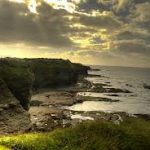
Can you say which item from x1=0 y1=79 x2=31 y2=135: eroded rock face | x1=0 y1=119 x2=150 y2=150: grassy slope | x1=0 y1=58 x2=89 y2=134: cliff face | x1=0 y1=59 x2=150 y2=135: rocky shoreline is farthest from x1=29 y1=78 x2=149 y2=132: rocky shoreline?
x1=0 y1=119 x2=150 y2=150: grassy slope

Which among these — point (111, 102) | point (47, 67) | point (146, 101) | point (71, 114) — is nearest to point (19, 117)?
point (71, 114)

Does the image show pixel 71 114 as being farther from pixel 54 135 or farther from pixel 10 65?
pixel 54 135

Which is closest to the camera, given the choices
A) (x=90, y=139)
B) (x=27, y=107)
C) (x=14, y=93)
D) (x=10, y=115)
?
(x=90, y=139)

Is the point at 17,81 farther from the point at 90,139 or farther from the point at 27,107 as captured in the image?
the point at 90,139

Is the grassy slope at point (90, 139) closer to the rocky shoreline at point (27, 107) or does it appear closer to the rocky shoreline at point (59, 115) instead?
the rocky shoreline at point (27, 107)

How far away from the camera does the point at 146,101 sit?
123 metres

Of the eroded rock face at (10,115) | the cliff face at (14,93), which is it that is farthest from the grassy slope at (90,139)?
the cliff face at (14,93)

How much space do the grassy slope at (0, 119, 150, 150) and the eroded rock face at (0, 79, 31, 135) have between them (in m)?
21.9

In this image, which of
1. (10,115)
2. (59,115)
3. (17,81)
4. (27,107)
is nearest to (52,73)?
(59,115)

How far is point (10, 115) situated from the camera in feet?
181

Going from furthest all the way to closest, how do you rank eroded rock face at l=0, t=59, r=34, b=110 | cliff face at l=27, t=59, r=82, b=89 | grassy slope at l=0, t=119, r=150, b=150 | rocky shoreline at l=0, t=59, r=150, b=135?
cliff face at l=27, t=59, r=82, b=89, eroded rock face at l=0, t=59, r=34, b=110, rocky shoreline at l=0, t=59, r=150, b=135, grassy slope at l=0, t=119, r=150, b=150

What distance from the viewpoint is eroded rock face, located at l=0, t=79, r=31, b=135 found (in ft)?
167

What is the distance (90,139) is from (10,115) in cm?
2996

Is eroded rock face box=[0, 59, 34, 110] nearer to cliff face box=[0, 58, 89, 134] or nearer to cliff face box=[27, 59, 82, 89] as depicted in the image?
cliff face box=[0, 58, 89, 134]
